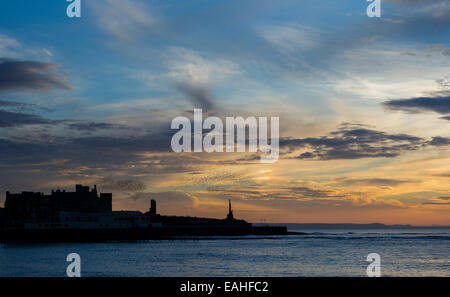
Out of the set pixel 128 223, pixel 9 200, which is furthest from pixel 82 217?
pixel 9 200

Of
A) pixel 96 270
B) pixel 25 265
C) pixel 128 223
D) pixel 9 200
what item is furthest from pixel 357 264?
pixel 9 200
